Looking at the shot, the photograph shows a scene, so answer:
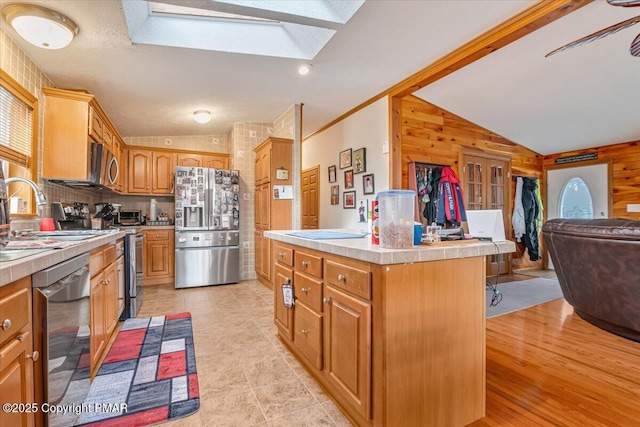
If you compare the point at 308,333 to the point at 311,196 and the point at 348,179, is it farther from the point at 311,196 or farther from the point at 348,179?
the point at 311,196

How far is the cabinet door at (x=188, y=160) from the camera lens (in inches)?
210

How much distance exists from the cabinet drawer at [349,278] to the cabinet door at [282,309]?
0.65m

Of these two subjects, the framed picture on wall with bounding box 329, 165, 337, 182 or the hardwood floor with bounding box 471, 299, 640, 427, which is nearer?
Answer: the hardwood floor with bounding box 471, 299, 640, 427

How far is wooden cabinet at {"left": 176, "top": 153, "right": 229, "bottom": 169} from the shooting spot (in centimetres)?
535

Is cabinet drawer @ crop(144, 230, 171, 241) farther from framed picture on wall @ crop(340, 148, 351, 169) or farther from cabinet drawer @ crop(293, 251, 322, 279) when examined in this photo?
cabinet drawer @ crop(293, 251, 322, 279)

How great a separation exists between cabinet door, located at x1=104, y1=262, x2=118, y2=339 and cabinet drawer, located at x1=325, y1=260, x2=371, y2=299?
1.65m

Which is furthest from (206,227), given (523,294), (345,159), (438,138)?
(523,294)

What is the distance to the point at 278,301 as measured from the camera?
8.46 feet

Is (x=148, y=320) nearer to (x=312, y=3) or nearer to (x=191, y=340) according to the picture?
(x=191, y=340)

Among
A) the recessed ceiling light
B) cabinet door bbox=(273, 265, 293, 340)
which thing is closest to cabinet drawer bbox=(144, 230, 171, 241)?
cabinet door bbox=(273, 265, 293, 340)

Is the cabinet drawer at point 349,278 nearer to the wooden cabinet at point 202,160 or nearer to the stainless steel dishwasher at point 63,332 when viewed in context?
the stainless steel dishwasher at point 63,332

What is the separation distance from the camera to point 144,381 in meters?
2.02

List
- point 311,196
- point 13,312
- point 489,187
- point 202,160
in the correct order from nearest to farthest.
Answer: point 13,312 < point 489,187 < point 202,160 < point 311,196

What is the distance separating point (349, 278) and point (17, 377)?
1.28m
